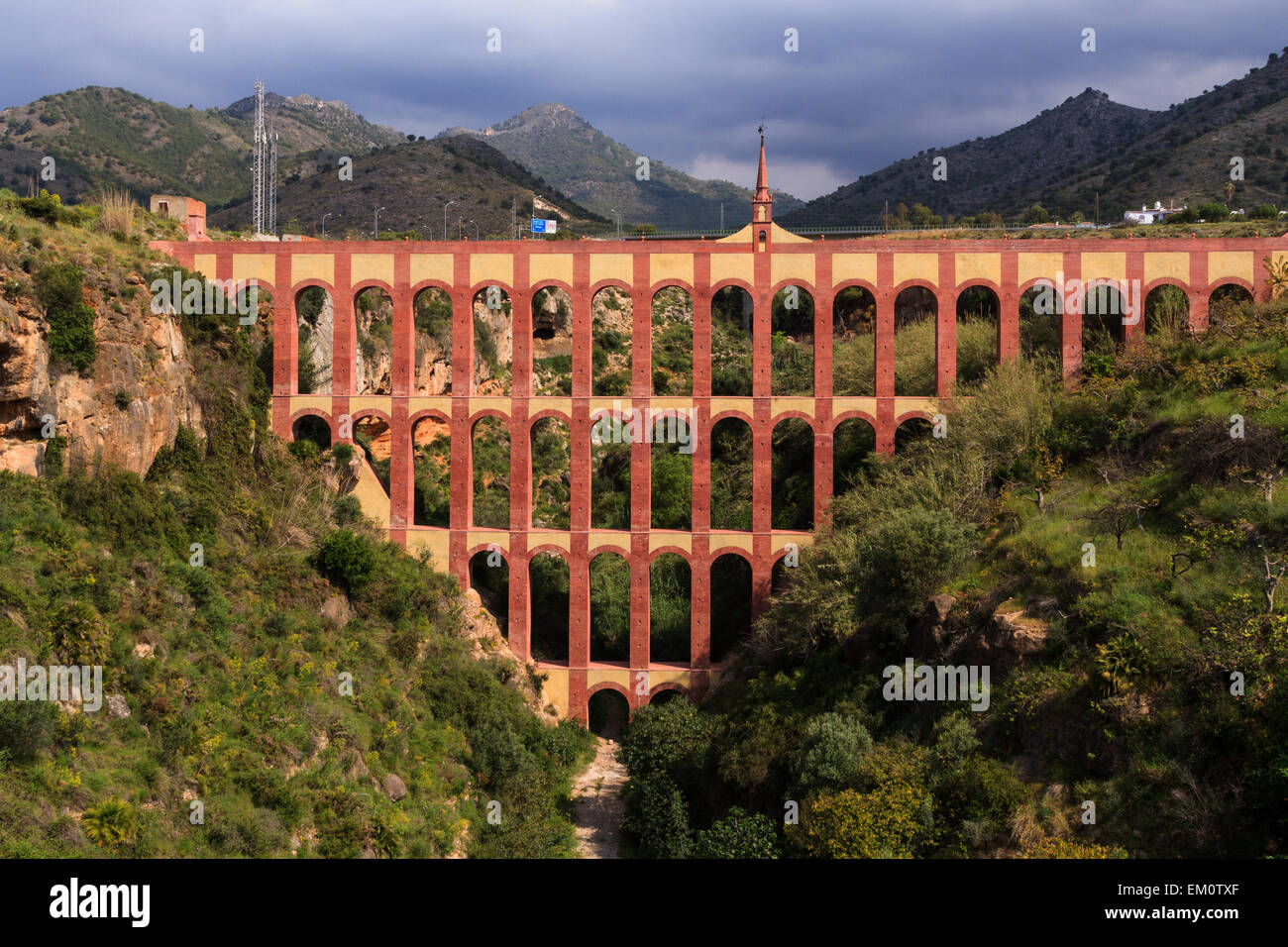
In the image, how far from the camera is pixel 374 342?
46281 mm

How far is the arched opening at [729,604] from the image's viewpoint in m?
40.7

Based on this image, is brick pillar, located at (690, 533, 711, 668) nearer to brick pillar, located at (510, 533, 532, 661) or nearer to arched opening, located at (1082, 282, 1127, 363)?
brick pillar, located at (510, 533, 532, 661)

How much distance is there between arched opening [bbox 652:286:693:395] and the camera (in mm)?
60781

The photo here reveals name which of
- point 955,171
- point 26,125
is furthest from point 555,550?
point 26,125

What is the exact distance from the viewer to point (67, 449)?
29953 millimetres

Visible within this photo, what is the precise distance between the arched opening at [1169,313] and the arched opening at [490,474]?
25.3 meters

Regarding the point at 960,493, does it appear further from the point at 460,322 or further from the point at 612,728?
the point at 460,322

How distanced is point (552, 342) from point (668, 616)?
24661 mm

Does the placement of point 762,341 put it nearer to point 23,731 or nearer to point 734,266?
point 734,266

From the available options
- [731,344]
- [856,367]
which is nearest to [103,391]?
[856,367]

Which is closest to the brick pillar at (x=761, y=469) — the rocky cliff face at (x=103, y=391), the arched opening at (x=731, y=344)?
the arched opening at (x=731, y=344)

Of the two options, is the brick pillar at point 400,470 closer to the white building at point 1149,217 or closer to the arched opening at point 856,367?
the arched opening at point 856,367

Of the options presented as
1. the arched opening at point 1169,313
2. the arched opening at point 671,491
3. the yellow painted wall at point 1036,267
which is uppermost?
the yellow painted wall at point 1036,267

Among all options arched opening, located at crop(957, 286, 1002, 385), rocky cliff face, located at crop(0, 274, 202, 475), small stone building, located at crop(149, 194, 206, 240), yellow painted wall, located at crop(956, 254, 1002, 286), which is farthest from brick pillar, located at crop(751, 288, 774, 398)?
small stone building, located at crop(149, 194, 206, 240)
